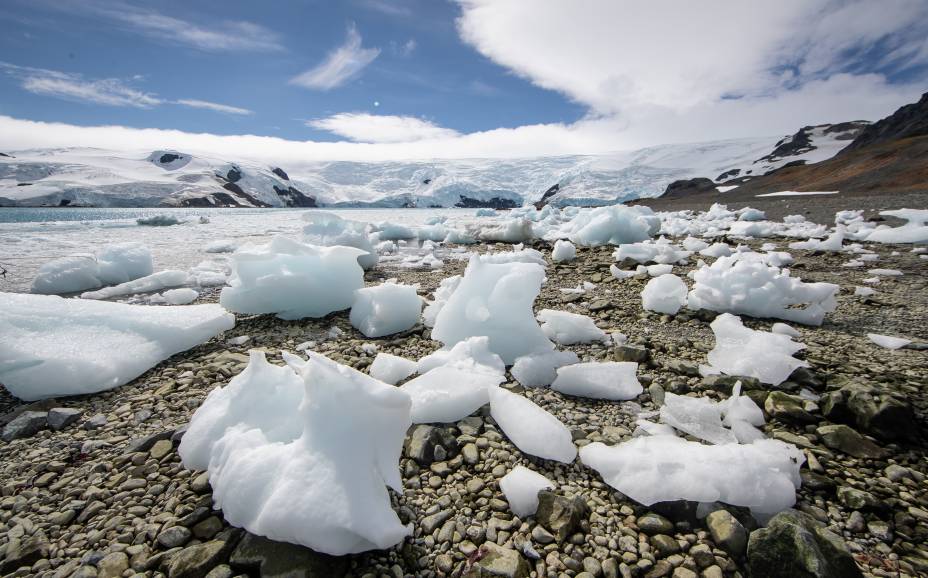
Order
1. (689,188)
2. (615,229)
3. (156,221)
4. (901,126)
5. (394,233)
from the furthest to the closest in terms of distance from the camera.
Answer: (689,188) → (901,126) → (156,221) → (394,233) → (615,229)

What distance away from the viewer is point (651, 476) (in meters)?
1.51

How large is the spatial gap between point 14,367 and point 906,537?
4.11m

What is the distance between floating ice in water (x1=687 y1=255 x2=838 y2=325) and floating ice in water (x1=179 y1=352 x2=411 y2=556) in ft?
10.5

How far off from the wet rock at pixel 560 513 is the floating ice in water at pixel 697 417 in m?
0.74

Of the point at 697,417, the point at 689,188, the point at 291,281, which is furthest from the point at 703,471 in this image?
the point at 689,188

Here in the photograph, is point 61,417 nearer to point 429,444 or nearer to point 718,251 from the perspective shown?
point 429,444

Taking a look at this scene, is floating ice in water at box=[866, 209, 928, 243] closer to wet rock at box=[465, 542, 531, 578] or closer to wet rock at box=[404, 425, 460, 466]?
wet rock at box=[404, 425, 460, 466]

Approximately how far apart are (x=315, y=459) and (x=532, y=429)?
93cm

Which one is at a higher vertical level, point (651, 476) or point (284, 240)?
point (284, 240)

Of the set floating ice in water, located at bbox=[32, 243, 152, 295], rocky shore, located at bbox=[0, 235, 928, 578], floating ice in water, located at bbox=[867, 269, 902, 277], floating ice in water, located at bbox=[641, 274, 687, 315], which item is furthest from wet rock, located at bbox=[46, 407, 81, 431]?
floating ice in water, located at bbox=[867, 269, 902, 277]

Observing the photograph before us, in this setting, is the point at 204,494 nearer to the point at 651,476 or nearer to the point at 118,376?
the point at 118,376

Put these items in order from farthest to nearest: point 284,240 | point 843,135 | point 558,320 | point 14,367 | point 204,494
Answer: point 843,135 → point 284,240 → point 558,320 → point 14,367 → point 204,494

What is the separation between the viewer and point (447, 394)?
2.04 metres

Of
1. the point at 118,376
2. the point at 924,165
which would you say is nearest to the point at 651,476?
the point at 118,376
